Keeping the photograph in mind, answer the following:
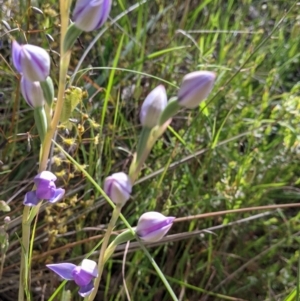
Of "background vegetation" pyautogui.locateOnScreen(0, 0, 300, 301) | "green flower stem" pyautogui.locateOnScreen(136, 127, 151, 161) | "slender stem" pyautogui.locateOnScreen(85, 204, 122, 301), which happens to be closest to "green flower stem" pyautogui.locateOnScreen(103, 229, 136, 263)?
"slender stem" pyautogui.locateOnScreen(85, 204, 122, 301)

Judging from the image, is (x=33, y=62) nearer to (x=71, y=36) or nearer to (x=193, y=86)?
(x=71, y=36)

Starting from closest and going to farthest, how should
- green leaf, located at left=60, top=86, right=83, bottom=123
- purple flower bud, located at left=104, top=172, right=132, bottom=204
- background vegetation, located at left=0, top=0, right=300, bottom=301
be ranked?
purple flower bud, located at left=104, top=172, right=132, bottom=204 → green leaf, located at left=60, top=86, right=83, bottom=123 → background vegetation, located at left=0, top=0, right=300, bottom=301

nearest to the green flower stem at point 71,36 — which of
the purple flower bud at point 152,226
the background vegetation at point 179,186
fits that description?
the purple flower bud at point 152,226

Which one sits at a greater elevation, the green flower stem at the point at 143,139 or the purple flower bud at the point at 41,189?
the green flower stem at the point at 143,139

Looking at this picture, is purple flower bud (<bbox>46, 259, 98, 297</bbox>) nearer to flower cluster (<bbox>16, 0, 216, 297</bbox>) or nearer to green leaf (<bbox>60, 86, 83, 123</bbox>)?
flower cluster (<bbox>16, 0, 216, 297</bbox>)

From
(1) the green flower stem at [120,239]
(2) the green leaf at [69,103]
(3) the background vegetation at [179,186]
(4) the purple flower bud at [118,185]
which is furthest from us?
(3) the background vegetation at [179,186]

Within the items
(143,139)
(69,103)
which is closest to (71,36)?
(143,139)

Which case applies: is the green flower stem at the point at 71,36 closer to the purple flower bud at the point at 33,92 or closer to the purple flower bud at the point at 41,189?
the purple flower bud at the point at 33,92
